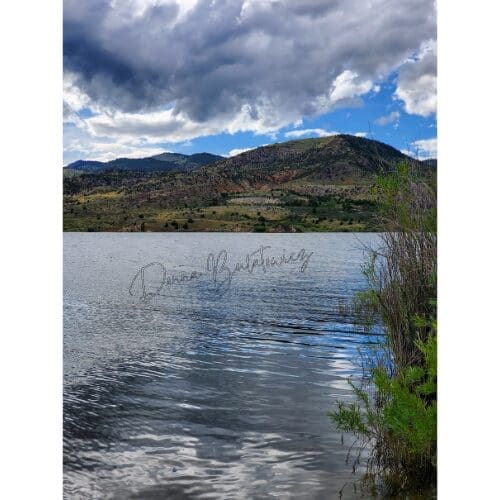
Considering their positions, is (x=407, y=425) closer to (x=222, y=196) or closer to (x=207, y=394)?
(x=207, y=394)

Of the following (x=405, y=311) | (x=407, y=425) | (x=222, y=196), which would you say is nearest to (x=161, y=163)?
(x=222, y=196)

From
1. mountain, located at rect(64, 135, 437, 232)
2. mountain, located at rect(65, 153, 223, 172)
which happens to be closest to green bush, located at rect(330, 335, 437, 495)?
mountain, located at rect(64, 135, 437, 232)

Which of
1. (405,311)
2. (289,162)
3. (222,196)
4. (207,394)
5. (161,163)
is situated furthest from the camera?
(161,163)

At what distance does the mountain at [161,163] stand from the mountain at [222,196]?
3.25ft

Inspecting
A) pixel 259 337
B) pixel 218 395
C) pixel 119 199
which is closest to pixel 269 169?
pixel 119 199

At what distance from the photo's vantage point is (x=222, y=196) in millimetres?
56750

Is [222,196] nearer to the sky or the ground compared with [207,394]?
nearer to the sky

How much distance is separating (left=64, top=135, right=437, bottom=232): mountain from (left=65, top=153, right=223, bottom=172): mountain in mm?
989

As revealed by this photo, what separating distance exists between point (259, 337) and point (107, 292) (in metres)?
10.0

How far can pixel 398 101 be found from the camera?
806cm

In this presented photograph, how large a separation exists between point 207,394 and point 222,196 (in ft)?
163

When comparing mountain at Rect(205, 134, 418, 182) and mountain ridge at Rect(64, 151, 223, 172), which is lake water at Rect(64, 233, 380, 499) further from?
mountain ridge at Rect(64, 151, 223, 172)

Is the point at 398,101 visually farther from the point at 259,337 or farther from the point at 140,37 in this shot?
the point at 140,37

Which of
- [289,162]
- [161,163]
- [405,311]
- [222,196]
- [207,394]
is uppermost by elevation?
[161,163]
